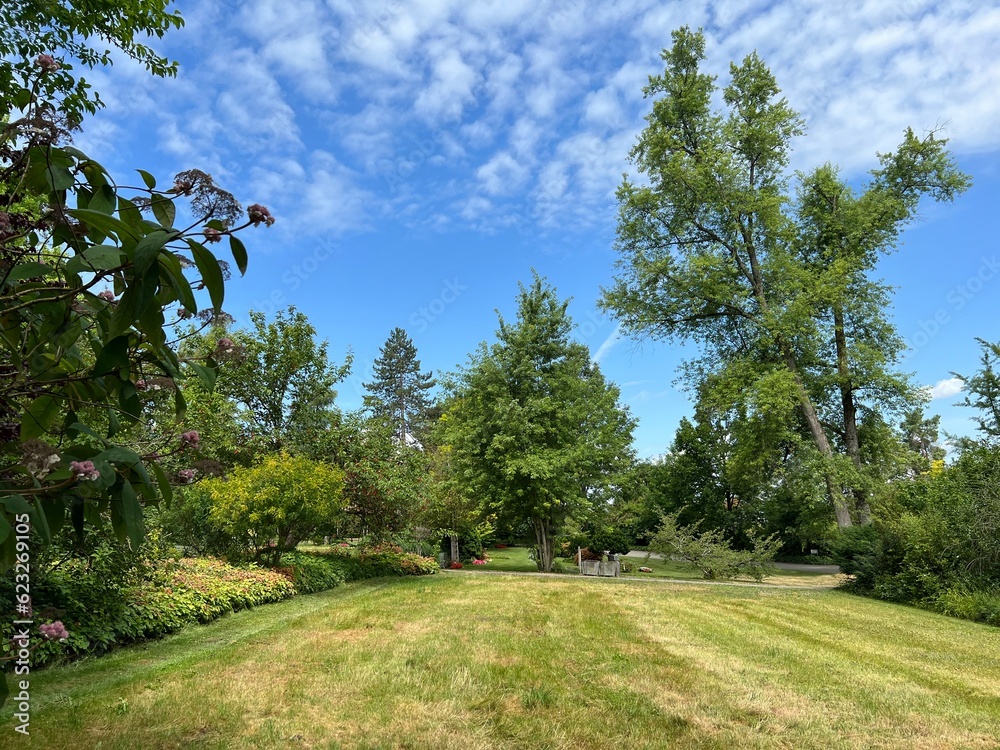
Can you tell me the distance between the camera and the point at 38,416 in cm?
143

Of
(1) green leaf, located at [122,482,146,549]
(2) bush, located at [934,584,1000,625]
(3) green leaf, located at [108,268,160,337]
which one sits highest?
(3) green leaf, located at [108,268,160,337]

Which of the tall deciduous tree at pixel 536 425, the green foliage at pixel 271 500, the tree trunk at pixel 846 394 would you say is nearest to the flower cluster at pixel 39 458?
the green foliage at pixel 271 500

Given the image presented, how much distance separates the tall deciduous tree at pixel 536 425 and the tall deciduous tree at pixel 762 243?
446cm

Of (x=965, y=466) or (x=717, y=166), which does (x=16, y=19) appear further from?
(x=717, y=166)

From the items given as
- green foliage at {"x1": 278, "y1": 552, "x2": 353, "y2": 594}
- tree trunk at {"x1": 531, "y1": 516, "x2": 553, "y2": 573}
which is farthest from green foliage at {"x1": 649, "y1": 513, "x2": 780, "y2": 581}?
green foliage at {"x1": 278, "y1": 552, "x2": 353, "y2": 594}

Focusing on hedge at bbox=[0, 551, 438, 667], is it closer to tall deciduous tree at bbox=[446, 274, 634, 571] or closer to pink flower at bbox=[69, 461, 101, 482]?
pink flower at bbox=[69, 461, 101, 482]

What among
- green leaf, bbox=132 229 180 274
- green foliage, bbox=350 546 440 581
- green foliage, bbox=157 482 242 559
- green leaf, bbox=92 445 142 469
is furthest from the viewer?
green foliage, bbox=350 546 440 581

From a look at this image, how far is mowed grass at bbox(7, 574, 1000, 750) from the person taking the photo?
350 cm

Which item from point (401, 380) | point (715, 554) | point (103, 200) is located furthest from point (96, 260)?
point (401, 380)

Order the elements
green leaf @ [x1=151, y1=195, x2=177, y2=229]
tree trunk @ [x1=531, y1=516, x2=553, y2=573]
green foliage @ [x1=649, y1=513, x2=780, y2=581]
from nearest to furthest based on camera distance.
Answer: green leaf @ [x1=151, y1=195, x2=177, y2=229] → green foliage @ [x1=649, y1=513, x2=780, y2=581] → tree trunk @ [x1=531, y1=516, x2=553, y2=573]

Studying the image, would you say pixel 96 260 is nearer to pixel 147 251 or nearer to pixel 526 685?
pixel 147 251

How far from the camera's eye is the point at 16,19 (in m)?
4.68

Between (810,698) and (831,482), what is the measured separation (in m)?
15.5

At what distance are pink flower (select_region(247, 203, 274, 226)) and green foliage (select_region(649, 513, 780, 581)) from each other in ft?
56.1
